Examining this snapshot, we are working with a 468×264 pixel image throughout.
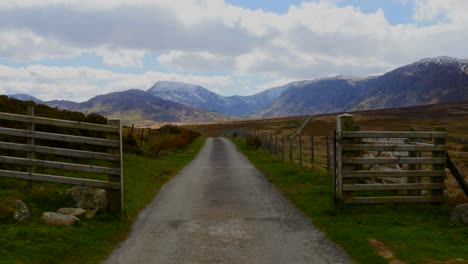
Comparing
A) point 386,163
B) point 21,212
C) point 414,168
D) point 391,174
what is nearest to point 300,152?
point 414,168

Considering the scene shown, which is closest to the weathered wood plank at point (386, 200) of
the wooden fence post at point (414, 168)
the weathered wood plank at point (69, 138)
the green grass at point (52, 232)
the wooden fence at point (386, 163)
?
the wooden fence at point (386, 163)

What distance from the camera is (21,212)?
8805mm

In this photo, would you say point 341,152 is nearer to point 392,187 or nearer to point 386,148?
point 386,148

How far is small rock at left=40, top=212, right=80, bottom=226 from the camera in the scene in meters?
8.81

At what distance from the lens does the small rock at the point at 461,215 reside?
9147mm

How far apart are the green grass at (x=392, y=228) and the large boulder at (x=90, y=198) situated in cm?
461

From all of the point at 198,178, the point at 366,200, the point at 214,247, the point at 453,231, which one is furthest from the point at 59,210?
the point at 198,178

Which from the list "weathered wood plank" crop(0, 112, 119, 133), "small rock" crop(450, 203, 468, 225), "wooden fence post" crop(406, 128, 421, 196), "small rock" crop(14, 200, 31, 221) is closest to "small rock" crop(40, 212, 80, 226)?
"small rock" crop(14, 200, 31, 221)

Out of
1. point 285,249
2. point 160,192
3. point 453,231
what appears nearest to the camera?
point 285,249

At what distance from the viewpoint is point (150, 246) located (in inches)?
319

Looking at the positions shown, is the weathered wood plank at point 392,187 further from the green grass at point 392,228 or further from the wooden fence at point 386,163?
the green grass at point 392,228

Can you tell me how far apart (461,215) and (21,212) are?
27.7 feet

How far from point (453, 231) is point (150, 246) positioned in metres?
5.52

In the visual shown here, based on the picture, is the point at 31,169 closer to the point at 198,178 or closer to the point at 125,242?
the point at 125,242
